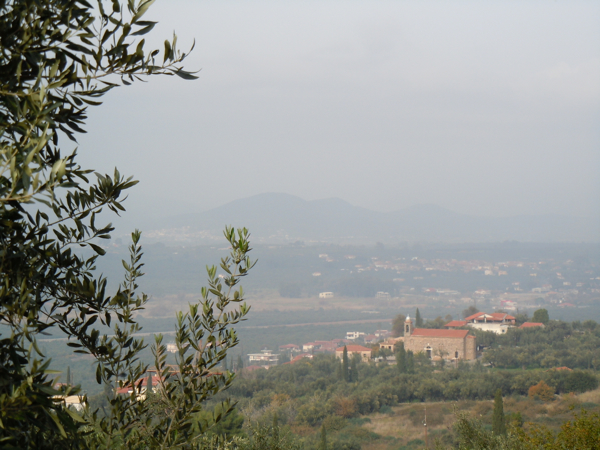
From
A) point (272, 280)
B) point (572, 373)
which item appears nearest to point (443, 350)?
point (572, 373)

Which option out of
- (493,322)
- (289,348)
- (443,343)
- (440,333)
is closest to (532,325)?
(493,322)

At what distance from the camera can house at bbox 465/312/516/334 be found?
50094mm

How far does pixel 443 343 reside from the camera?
4506 cm

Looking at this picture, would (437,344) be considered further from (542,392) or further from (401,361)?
(542,392)

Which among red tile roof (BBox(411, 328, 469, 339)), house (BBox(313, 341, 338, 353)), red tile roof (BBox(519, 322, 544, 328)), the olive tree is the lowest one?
house (BBox(313, 341, 338, 353))

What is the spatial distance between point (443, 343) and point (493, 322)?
34.2ft

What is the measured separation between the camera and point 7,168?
1343mm

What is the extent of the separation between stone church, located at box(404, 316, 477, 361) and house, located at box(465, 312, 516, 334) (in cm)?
627

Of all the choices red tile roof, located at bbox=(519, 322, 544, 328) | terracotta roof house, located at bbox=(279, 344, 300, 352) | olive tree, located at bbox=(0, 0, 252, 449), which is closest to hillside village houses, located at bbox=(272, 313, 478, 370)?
red tile roof, located at bbox=(519, 322, 544, 328)

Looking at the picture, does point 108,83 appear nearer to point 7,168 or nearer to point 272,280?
point 7,168

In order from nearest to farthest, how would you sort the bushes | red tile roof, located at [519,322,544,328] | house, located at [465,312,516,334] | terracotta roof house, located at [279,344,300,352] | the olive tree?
the olive tree
the bushes
red tile roof, located at [519,322,544,328]
house, located at [465,312,516,334]
terracotta roof house, located at [279,344,300,352]

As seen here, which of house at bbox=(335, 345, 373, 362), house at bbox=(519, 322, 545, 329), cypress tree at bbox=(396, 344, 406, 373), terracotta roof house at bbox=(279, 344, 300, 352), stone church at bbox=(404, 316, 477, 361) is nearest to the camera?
cypress tree at bbox=(396, 344, 406, 373)

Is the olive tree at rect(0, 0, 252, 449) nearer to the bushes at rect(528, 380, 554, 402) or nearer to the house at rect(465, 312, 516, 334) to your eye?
the bushes at rect(528, 380, 554, 402)

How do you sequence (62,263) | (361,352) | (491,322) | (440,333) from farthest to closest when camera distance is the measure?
1. (491,322)
2. (361,352)
3. (440,333)
4. (62,263)
